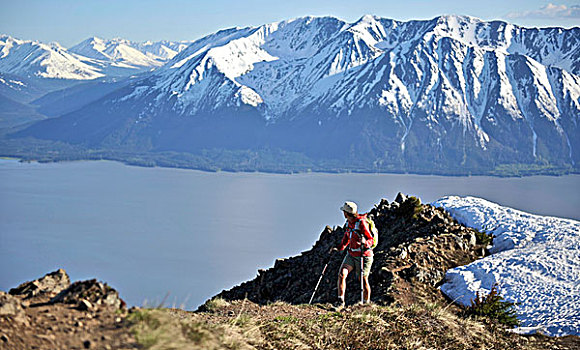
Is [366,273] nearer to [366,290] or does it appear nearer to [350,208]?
[366,290]

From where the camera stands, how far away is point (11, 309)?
688cm

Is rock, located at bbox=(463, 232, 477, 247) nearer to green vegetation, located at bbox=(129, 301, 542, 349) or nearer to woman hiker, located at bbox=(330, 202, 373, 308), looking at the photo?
green vegetation, located at bbox=(129, 301, 542, 349)

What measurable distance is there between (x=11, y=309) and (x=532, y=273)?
44.0 ft

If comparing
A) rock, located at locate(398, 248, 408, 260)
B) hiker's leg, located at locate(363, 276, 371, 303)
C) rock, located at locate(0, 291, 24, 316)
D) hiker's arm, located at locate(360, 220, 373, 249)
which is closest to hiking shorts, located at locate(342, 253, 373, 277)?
hiker's leg, located at locate(363, 276, 371, 303)

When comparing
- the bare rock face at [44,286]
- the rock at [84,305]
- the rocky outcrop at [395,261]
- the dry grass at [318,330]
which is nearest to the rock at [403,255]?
the rocky outcrop at [395,261]

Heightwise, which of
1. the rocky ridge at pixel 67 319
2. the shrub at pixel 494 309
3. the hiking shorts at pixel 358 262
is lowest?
the shrub at pixel 494 309

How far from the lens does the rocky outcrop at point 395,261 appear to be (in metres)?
15.6

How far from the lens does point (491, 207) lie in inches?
877

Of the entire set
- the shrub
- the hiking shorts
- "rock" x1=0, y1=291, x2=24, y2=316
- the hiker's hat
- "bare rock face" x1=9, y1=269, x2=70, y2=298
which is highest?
the hiker's hat

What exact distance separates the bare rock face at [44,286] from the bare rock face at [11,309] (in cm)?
96

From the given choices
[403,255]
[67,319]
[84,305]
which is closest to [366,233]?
[403,255]

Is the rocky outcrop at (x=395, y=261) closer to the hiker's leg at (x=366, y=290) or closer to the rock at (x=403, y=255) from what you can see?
the rock at (x=403, y=255)

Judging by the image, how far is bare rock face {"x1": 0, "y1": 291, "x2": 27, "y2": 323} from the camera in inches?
268

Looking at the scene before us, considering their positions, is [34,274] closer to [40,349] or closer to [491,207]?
[491,207]
